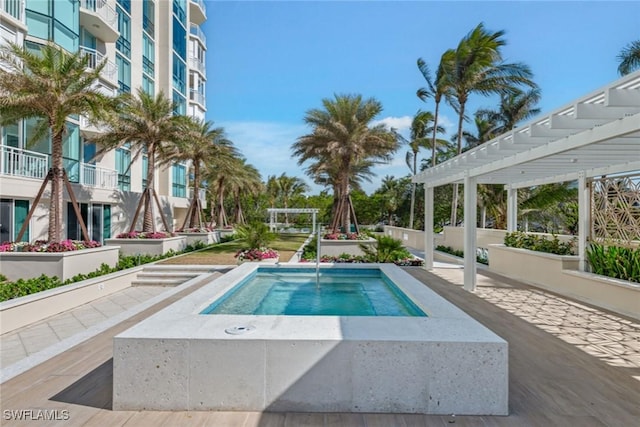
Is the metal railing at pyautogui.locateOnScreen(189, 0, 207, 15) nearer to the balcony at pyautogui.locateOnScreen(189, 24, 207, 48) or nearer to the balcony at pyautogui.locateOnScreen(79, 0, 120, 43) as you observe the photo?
the balcony at pyautogui.locateOnScreen(189, 24, 207, 48)

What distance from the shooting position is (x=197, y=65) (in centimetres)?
3161

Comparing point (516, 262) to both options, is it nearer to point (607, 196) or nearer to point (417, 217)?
point (607, 196)

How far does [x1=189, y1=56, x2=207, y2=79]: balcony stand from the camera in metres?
30.8

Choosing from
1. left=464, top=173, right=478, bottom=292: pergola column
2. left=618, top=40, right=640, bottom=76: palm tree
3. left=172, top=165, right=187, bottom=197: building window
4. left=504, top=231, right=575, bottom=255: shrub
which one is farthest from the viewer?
left=172, top=165, right=187, bottom=197: building window

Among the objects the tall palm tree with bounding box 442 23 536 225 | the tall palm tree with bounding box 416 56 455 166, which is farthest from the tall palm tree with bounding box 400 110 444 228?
the tall palm tree with bounding box 442 23 536 225

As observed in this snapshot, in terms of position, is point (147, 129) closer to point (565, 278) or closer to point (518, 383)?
point (565, 278)

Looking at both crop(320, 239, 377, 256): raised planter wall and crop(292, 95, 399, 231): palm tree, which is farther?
crop(292, 95, 399, 231): palm tree

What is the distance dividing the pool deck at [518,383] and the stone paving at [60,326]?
0.07 metres

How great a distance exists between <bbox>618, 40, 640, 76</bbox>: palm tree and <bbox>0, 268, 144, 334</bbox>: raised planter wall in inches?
899

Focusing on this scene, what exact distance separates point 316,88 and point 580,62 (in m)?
11.8

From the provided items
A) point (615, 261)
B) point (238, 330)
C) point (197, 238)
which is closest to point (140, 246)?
point (197, 238)

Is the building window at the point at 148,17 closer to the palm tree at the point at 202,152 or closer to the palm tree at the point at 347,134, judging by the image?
the palm tree at the point at 202,152

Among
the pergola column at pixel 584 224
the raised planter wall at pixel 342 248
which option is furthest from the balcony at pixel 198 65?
the pergola column at pixel 584 224

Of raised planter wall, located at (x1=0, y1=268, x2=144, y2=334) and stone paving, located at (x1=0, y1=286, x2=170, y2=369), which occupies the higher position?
raised planter wall, located at (x1=0, y1=268, x2=144, y2=334)
